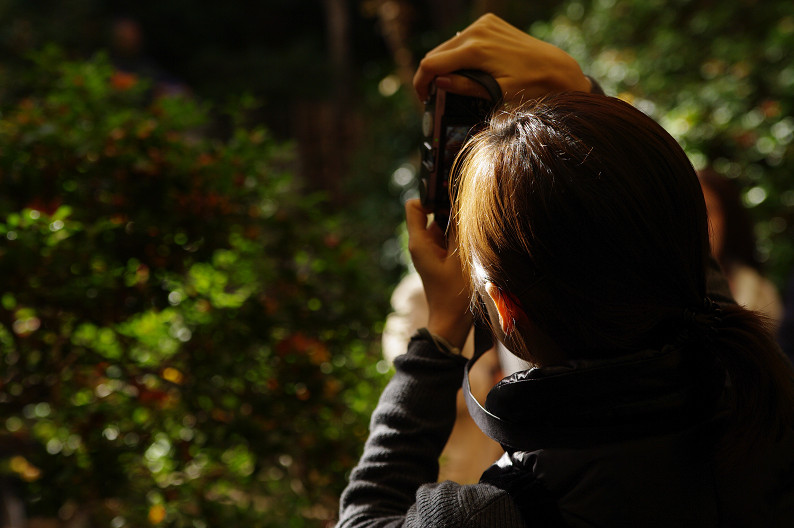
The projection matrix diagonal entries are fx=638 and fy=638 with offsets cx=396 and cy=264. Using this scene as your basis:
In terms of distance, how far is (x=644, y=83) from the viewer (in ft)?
12.8

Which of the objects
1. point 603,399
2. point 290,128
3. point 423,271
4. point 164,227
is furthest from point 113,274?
point 290,128

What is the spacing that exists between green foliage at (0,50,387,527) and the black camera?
→ 2.09 ft

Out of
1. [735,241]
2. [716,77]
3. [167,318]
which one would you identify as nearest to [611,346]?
[167,318]

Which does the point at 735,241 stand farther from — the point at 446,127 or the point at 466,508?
the point at 466,508

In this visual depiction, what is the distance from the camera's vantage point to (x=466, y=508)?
2.50ft

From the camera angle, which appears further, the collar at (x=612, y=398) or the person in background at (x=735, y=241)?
the person in background at (x=735, y=241)

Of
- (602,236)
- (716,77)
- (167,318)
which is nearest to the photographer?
(602,236)

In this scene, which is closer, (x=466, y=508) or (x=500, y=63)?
(x=466, y=508)

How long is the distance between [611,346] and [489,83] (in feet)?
1.46

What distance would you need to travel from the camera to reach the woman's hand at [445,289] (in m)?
0.94

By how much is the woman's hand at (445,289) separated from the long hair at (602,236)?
150 millimetres

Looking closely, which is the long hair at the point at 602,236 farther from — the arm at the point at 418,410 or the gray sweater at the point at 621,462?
the arm at the point at 418,410

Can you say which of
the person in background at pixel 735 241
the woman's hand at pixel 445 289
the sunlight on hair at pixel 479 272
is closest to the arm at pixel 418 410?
the woman's hand at pixel 445 289

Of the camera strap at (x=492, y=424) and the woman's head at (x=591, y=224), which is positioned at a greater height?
the woman's head at (x=591, y=224)
